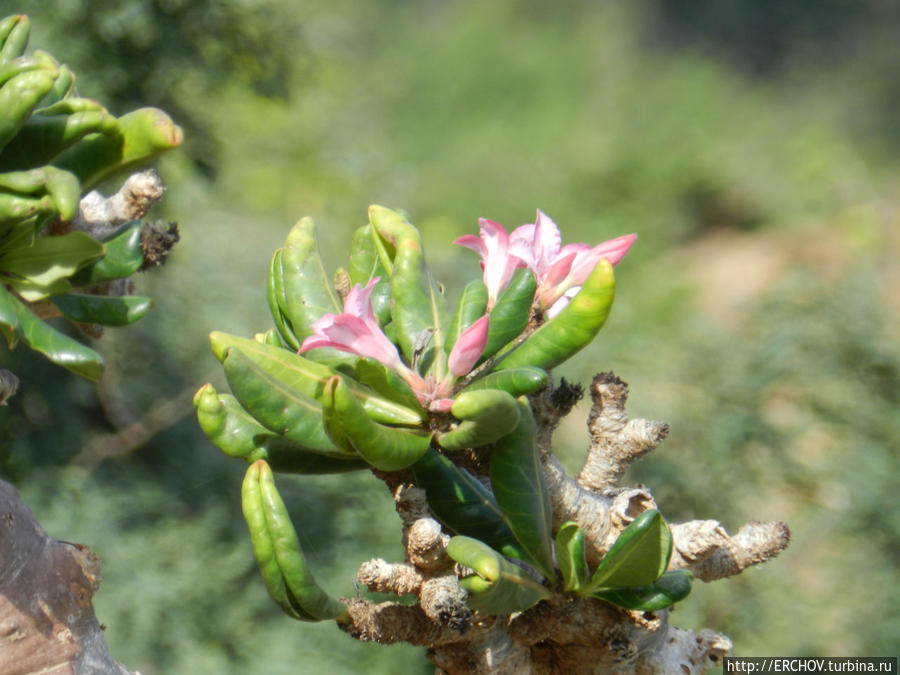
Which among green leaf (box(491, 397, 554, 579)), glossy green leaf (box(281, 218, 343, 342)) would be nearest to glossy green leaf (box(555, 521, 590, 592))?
green leaf (box(491, 397, 554, 579))

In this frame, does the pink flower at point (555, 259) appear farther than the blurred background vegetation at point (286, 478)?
No

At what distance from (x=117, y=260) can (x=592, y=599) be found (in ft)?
2.89

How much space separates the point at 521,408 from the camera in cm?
102

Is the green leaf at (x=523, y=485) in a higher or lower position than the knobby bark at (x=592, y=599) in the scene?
higher

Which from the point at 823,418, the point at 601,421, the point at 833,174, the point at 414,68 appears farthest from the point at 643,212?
the point at 601,421

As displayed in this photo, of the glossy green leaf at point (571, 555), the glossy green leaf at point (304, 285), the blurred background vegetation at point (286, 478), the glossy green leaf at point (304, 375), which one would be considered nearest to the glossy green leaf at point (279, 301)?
the glossy green leaf at point (304, 285)

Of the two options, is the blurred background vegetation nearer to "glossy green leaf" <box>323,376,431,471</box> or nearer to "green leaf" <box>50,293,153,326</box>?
"green leaf" <box>50,293,153,326</box>

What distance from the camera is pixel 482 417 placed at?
930 millimetres

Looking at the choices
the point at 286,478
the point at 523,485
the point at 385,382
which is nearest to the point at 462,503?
the point at 523,485

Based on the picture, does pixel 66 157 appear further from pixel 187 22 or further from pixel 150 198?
pixel 187 22

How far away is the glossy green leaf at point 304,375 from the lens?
100 centimetres

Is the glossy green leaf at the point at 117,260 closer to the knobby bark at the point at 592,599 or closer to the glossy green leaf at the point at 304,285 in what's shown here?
the glossy green leaf at the point at 304,285

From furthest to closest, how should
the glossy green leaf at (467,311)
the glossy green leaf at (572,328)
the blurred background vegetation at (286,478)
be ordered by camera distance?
the blurred background vegetation at (286,478)
the glossy green leaf at (467,311)
the glossy green leaf at (572,328)

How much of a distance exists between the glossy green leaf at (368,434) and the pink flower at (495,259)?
0.85 ft
